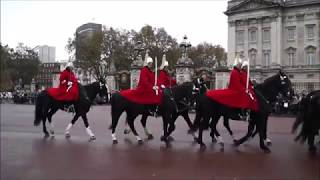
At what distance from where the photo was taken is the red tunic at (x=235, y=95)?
10719 mm

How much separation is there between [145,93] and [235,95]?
2.53m

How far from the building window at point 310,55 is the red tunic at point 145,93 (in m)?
54.5

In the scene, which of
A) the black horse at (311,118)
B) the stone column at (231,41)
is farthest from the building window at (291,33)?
the black horse at (311,118)

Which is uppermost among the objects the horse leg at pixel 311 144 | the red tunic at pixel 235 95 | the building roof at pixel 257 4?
the building roof at pixel 257 4

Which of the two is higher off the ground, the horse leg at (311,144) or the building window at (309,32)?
the building window at (309,32)

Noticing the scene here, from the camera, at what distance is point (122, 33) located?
222 feet

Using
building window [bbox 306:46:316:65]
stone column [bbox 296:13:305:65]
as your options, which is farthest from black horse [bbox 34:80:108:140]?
building window [bbox 306:46:316:65]

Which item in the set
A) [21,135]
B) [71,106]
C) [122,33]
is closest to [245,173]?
[71,106]

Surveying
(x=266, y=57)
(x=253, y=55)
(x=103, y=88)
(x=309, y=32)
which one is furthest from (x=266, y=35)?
(x=103, y=88)

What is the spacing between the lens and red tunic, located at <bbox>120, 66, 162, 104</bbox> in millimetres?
12016

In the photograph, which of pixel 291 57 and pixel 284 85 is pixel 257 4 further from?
pixel 284 85

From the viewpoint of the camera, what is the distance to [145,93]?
12.0m

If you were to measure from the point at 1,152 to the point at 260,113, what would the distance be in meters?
6.08

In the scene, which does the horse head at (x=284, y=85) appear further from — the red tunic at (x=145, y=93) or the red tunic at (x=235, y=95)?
the red tunic at (x=145, y=93)
